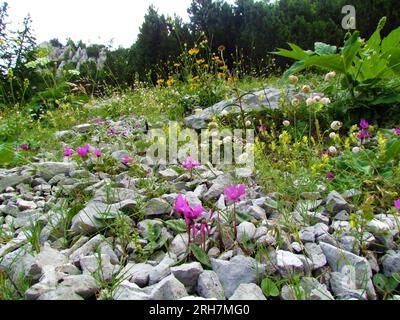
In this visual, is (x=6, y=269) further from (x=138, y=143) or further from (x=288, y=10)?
(x=288, y=10)

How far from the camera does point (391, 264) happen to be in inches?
44.1

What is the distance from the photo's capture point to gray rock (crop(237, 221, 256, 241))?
48.7 inches

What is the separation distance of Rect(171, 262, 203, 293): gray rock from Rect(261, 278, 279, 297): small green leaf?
194mm

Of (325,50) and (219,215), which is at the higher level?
(325,50)

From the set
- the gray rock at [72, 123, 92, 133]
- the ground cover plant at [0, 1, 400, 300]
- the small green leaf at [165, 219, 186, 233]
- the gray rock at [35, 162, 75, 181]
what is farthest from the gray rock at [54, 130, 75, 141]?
the small green leaf at [165, 219, 186, 233]

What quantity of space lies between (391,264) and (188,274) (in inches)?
25.7

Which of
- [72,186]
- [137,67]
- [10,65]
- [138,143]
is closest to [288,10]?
[137,67]

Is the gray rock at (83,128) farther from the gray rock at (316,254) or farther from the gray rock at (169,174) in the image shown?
the gray rock at (316,254)

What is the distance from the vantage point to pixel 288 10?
8.91m

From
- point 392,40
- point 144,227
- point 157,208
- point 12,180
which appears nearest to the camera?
point 144,227

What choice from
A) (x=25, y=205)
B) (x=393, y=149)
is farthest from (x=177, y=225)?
(x=393, y=149)

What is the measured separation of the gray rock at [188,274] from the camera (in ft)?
3.48

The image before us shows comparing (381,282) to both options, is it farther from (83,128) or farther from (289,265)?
(83,128)

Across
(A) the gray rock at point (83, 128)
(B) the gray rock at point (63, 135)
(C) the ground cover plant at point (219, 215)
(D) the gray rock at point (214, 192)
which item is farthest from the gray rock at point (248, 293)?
(A) the gray rock at point (83, 128)
